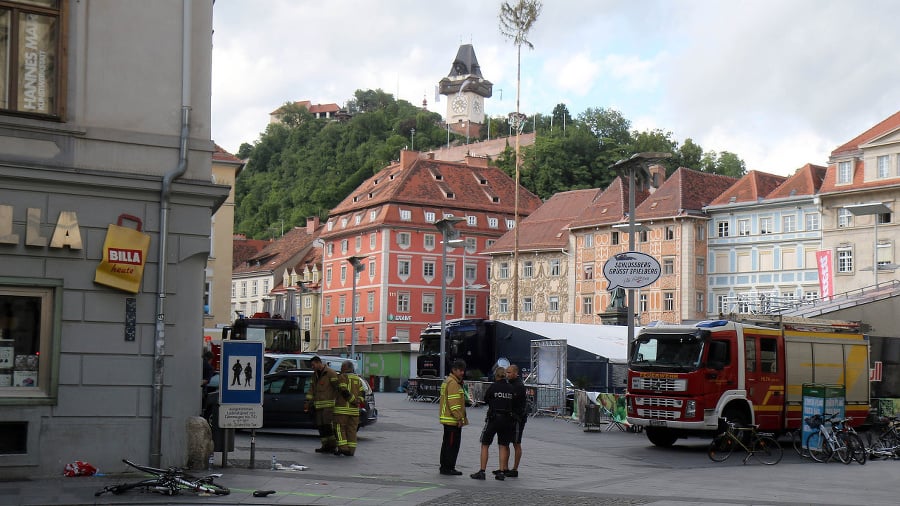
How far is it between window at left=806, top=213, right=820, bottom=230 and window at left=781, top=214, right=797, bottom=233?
939 mm

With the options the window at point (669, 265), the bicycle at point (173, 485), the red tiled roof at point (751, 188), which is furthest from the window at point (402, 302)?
the bicycle at point (173, 485)

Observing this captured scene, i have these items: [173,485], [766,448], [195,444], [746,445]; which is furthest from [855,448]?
[173,485]

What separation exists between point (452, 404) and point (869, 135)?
6178 cm

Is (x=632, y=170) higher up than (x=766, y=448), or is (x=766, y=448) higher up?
(x=632, y=170)

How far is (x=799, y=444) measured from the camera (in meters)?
25.0

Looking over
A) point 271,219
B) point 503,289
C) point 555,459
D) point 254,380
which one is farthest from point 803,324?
point 271,219

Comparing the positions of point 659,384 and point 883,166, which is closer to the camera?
point 659,384

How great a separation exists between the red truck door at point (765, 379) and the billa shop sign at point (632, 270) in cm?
272

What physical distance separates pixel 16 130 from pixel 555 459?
37.0 ft

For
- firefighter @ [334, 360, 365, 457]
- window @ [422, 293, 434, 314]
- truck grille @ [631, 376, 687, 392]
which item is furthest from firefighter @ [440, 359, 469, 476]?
window @ [422, 293, 434, 314]

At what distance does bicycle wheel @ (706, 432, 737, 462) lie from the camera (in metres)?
22.9

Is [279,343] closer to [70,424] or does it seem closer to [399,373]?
[399,373]

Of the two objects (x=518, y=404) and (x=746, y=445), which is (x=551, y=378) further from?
(x=518, y=404)

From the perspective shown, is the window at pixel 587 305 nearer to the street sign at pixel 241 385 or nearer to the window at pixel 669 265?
the window at pixel 669 265
